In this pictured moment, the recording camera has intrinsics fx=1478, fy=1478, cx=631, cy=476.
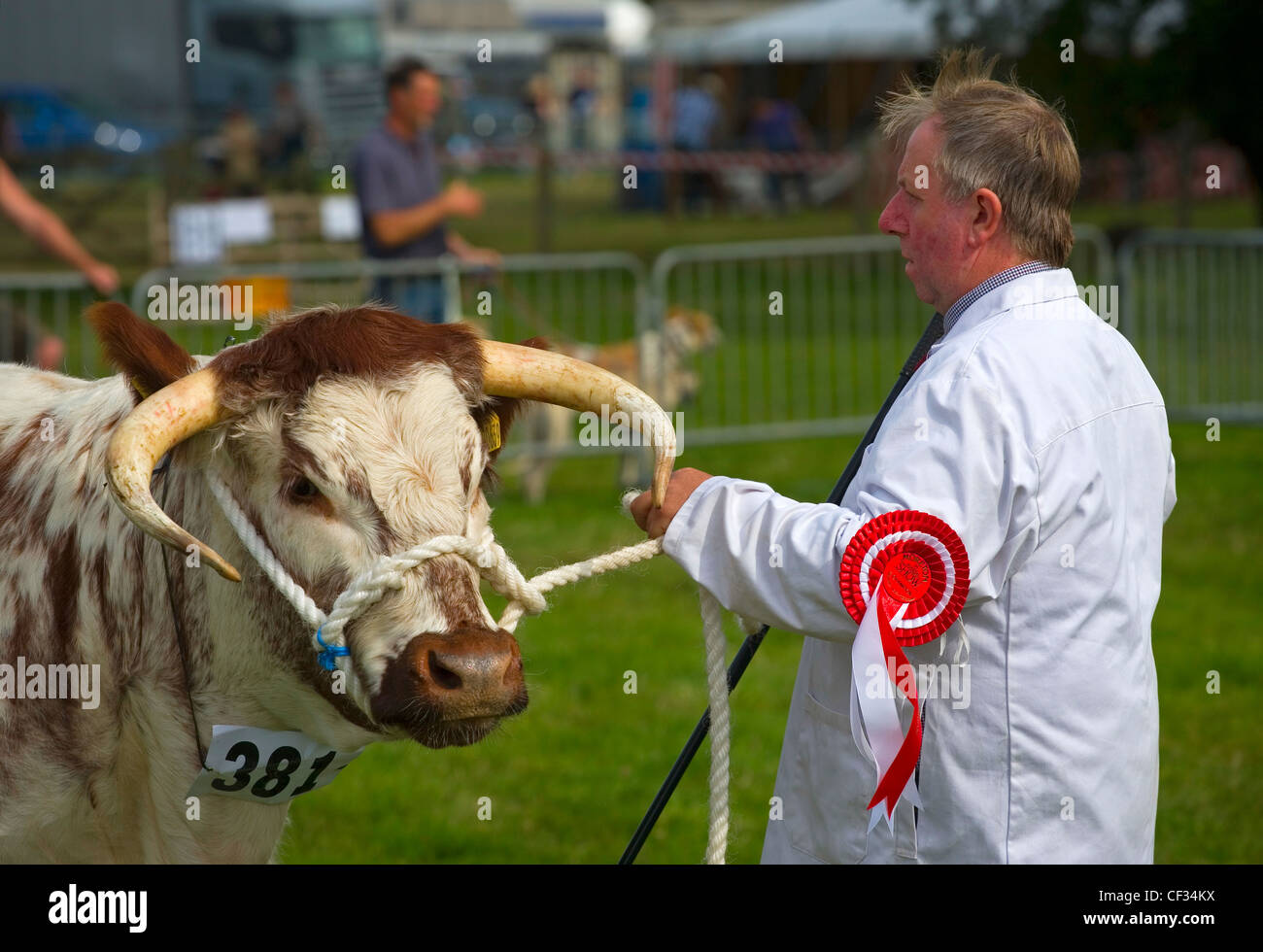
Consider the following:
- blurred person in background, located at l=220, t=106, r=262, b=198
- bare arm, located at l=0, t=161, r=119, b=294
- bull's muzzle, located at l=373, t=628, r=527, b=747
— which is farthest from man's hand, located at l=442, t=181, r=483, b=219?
blurred person in background, located at l=220, t=106, r=262, b=198

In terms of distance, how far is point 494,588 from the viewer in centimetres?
274

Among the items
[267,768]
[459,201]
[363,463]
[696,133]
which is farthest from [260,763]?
[696,133]

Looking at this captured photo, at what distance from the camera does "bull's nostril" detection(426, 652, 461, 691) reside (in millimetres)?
2479

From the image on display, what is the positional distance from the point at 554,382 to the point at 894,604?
84 centimetres

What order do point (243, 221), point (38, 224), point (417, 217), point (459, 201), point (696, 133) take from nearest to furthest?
point (38, 224) → point (459, 201) → point (417, 217) → point (243, 221) → point (696, 133)

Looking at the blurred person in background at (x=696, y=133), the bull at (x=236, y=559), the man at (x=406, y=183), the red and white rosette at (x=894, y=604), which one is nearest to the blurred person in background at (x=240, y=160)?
the blurred person in background at (x=696, y=133)

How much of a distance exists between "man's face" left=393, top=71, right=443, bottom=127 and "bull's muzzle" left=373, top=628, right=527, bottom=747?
22.6 ft

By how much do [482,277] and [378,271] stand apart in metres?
0.72

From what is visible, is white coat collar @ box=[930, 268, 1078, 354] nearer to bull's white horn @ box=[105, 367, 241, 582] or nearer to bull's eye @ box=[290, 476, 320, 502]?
bull's eye @ box=[290, 476, 320, 502]

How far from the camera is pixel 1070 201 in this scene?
2.79 m

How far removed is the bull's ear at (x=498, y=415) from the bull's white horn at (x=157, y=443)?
54cm

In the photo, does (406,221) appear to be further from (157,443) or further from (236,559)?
(157,443)
